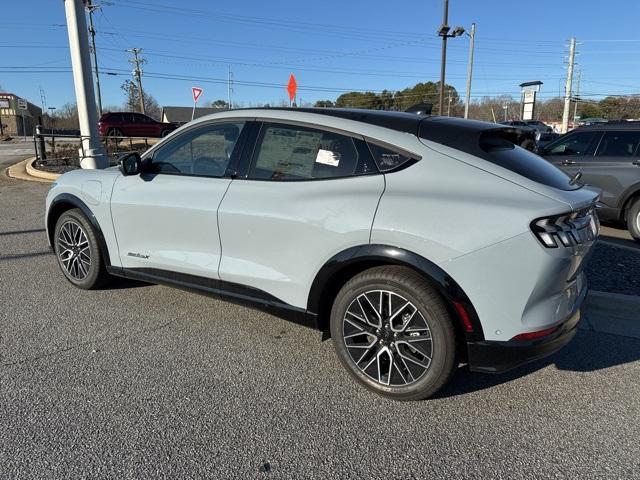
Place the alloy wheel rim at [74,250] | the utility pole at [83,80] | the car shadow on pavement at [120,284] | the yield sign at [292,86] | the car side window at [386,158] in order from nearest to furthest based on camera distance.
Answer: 1. the car side window at [386,158]
2. the alloy wheel rim at [74,250]
3. the car shadow on pavement at [120,284]
4. the utility pole at [83,80]
5. the yield sign at [292,86]

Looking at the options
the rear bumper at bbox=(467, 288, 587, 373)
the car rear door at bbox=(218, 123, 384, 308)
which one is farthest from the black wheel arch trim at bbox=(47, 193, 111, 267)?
the rear bumper at bbox=(467, 288, 587, 373)

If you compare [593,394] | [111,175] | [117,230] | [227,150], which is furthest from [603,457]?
[111,175]

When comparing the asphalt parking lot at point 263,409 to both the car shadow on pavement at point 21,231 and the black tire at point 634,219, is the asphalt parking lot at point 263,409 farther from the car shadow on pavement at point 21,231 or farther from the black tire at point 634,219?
the black tire at point 634,219

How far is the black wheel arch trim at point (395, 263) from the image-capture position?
2625 millimetres

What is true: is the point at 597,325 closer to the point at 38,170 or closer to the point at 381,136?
the point at 381,136

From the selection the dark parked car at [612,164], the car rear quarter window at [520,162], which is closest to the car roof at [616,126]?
the dark parked car at [612,164]

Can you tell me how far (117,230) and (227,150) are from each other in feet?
4.30

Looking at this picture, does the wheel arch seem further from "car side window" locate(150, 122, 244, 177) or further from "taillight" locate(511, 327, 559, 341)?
"car side window" locate(150, 122, 244, 177)

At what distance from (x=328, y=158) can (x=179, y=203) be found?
1276 millimetres

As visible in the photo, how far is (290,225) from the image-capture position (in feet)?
10.2

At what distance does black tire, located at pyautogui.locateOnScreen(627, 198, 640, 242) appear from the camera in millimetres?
7022

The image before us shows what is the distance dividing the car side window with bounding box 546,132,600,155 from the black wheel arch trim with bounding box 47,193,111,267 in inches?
289

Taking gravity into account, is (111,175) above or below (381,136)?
below

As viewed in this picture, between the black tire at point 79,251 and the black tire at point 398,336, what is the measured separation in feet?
8.24
